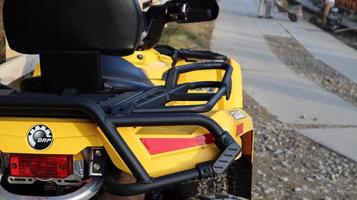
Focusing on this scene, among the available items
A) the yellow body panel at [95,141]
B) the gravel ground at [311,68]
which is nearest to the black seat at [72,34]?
the yellow body panel at [95,141]

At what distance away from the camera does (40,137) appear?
2115 millimetres

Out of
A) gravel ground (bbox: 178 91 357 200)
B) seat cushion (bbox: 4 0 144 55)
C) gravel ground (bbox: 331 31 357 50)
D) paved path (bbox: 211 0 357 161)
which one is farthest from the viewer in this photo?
gravel ground (bbox: 331 31 357 50)

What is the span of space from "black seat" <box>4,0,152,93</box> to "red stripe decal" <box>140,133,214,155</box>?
15.3 inches

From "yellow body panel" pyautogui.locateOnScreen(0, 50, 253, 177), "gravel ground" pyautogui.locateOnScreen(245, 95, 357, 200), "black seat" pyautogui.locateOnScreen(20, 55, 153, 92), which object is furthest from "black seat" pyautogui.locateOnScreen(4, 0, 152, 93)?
"gravel ground" pyautogui.locateOnScreen(245, 95, 357, 200)

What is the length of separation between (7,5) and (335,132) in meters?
4.51

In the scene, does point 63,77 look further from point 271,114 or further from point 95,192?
point 271,114

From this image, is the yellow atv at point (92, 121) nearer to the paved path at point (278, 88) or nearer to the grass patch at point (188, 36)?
the paved path at point (278, 88)

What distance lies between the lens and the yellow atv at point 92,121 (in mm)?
2082

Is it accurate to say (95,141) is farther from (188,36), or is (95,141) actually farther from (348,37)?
(348,37)

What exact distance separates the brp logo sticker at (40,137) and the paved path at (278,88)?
3909 mm

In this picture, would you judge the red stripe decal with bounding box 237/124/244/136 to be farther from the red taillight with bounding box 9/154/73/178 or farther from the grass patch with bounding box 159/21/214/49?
the grass patch with bounding box 159/21/214/49

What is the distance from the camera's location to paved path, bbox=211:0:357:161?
6727mm

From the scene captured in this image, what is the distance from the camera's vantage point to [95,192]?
222cm

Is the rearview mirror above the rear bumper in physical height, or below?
above
